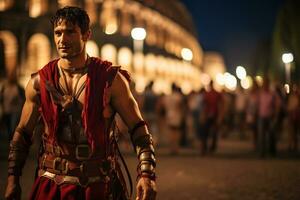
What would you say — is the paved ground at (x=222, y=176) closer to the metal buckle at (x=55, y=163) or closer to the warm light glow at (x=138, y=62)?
the metal buckle at (x=55, y=163)

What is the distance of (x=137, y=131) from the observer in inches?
134

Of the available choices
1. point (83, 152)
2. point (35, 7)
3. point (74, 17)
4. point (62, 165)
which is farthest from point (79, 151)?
point (35, 7)

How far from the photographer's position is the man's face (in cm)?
335

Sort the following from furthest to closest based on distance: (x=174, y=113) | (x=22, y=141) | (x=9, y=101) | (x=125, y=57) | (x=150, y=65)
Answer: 1. (x=150, y=65)
2. (x=125, y=57)
3. (x=174, y=113)
4. (x=9, y=101)
5. (x=22, y=141)

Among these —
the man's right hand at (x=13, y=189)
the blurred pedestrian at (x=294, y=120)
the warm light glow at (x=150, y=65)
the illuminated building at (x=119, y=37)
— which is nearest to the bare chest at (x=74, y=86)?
the man's right hand at (x=13, y=189)

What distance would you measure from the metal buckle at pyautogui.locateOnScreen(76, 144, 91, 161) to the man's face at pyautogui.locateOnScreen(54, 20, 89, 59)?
551 mm

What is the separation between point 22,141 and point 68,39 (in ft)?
2.33

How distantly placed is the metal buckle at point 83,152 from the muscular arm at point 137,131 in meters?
0.30

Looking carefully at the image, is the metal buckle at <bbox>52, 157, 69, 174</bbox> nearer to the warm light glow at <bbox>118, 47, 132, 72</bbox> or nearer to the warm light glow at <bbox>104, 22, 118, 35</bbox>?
the warm light glow at <bbox>104, 22, 118, 35</bbox>

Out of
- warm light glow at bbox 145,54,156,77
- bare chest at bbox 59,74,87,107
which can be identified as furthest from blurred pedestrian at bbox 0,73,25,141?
warm light glow at bbox 145,54,156,77

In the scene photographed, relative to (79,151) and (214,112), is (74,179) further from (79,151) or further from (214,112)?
(214,112)

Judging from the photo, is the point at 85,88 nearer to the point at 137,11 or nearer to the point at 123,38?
the point at 123,38

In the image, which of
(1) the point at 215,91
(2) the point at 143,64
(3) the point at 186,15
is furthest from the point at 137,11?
(1) the point at 215,91

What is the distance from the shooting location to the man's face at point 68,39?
3352 millimetres
